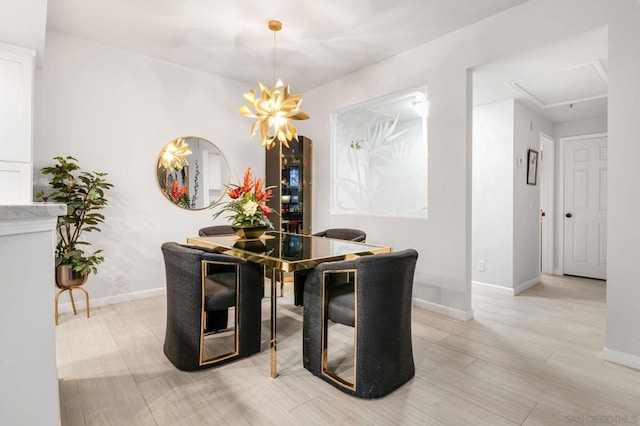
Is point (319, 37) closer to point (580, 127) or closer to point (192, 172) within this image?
point (192, 172)

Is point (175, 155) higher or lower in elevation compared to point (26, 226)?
higher

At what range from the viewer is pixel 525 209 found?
4.35 metres

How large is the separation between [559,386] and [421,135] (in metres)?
2.55

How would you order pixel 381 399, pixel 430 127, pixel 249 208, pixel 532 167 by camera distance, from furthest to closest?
pixel 532 167 → pixel 430 127 → pixel 249 208 → pixel 381 399

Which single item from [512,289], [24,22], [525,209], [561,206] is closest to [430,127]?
[525,209]

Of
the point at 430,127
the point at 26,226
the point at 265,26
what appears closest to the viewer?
the point at 26,226

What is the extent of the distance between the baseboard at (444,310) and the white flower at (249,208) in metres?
2.07

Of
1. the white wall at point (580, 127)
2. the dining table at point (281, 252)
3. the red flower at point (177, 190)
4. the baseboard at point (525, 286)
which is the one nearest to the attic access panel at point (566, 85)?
the white wall at point (580, 127)

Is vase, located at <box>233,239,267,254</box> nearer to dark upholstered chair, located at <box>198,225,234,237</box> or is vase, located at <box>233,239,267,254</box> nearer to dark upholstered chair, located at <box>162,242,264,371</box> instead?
dark upholstered chair, located at <box>162,242,264,371</box>

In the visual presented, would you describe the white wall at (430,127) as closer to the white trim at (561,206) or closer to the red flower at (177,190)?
the red flower at (177,190)

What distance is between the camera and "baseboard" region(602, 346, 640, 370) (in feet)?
7.20

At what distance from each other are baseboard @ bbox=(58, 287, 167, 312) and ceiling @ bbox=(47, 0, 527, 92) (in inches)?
107

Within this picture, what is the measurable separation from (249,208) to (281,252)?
0.66 meters

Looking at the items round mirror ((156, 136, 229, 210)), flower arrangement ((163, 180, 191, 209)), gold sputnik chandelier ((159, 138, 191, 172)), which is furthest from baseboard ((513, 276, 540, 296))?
gold sputnik chandelier ((159, 138, 191, 172))
